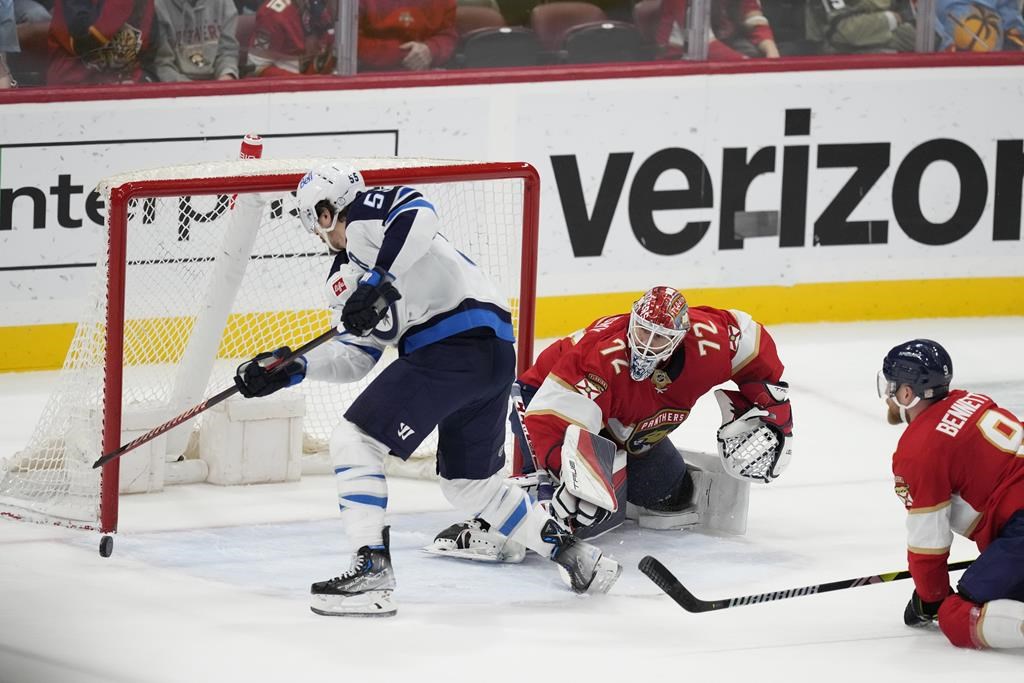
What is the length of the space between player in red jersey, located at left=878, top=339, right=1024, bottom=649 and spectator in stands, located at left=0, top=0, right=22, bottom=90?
3464 mm

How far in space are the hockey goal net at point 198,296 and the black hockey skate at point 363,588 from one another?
0.83m

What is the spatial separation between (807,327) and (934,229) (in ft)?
2.20

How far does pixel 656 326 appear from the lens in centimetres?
459

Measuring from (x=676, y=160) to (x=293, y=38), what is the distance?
155 cm

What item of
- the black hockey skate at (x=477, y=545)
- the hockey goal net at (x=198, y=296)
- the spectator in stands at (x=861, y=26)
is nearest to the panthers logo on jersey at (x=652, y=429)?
the black hockey skate at (x=477, y=545)

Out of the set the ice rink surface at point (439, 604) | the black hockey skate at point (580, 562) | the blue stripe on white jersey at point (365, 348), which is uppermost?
the blue stripe on white jersey at point (365, 348)

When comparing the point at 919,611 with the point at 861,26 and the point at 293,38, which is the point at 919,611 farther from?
the point at 861,26

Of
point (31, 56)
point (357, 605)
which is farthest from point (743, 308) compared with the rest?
point (357, 605)

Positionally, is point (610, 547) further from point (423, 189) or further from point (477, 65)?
point (477, 65)

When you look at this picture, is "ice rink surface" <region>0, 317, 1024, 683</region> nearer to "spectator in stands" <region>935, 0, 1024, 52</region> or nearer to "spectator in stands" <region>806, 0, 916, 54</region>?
"spectator in stands" <region>806, 0, 916, 54</region>

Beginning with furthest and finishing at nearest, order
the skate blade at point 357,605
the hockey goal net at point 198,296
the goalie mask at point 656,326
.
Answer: the hockey goal net at point 198,296 < the goalie mask at point 656,326 < the skate blade at point 357,605

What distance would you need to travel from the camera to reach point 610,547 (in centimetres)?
498

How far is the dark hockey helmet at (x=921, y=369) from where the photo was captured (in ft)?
13.4

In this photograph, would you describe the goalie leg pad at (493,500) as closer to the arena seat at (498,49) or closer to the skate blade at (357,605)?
the skate blade at (357,605)
